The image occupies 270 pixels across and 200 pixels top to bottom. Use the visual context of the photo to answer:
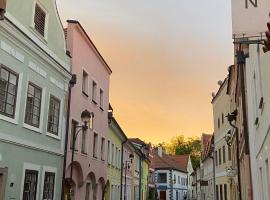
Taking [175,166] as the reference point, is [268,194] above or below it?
below

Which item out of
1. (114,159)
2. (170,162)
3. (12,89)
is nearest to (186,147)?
(170,162)

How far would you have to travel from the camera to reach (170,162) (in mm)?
82938

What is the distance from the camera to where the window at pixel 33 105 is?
14.1 meters

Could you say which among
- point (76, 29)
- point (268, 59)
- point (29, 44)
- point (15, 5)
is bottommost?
point (268, 59)

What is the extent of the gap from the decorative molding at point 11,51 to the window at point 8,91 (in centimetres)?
57

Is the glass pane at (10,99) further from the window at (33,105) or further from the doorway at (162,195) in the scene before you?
the doorway at (162,195)

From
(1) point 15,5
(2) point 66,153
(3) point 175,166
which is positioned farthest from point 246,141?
(3) point 175,166

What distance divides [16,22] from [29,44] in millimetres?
1025

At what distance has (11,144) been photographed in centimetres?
1268

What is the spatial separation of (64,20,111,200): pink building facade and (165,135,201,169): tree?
82.9 meters

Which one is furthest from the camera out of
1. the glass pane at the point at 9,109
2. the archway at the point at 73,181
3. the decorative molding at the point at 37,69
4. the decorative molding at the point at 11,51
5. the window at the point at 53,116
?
the archway at the point at 73,181

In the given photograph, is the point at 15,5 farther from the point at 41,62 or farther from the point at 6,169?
the point at 6,169

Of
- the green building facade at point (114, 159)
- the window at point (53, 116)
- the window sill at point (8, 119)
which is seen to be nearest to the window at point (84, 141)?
the window at point (53, 116)

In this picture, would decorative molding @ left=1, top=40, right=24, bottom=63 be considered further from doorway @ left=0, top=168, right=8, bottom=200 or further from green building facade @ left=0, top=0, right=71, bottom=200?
doorway @ left=0, top=168, right=8, bottom=200
